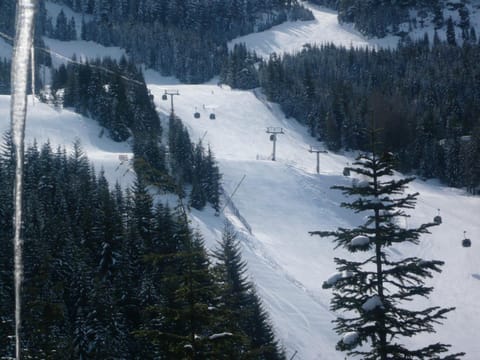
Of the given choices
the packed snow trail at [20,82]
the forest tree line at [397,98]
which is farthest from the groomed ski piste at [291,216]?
the packed snow trail at [20,82]

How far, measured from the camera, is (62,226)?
30.4m

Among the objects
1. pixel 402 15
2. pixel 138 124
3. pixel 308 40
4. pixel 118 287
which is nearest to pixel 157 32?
pixel 308 40

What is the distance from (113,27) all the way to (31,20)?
18733cm

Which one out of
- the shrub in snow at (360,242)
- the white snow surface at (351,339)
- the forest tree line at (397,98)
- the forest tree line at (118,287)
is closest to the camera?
the forest tree line at (118,287)

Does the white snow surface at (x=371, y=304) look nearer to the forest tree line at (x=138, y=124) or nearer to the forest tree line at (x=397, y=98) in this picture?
the forest tree line at (x=138, y=124)

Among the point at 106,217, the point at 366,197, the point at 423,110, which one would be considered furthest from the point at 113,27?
the point at 366,197

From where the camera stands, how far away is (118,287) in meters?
27.3

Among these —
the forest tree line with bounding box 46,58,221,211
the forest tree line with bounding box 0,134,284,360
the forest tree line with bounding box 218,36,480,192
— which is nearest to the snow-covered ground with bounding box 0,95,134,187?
the forest tree line with bounding box 46,58,221,211

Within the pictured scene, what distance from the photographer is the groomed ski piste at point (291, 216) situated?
39.2m

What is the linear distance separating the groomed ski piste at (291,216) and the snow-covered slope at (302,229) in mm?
113

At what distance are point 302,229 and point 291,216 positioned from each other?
2.90 m

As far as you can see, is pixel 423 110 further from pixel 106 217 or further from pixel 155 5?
pixel 155 5

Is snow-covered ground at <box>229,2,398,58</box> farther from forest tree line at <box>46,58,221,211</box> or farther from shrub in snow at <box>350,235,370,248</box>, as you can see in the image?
shrub in snow at <box>350,235,370,248</box>

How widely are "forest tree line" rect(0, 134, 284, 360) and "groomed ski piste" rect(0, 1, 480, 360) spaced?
507 centimetres
